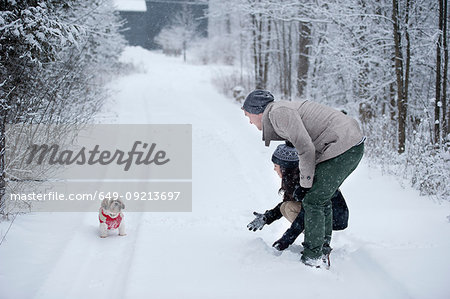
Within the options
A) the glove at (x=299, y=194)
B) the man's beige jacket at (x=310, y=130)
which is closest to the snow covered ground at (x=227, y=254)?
the glove at (x=299, y=194)

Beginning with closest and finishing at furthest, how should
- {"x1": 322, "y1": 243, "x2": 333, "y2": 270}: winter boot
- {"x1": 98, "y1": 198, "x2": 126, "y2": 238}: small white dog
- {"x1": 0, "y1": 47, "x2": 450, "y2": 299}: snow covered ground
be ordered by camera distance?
{"x1": 0, "y1": 47, "x2": 450, "y2": 299}: snow covered ground < {"x1": 322, "y1": 243, "x2": 333, "y2": 270}: winter boot < {"x1": 98, "y1": 198, "x2": 126, "y2": 238}: small white dog

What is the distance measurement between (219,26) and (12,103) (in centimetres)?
4725

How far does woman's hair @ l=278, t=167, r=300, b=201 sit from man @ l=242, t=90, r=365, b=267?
44cm

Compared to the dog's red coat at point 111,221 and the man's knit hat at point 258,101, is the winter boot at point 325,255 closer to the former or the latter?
the man's knit hat at point 258,101

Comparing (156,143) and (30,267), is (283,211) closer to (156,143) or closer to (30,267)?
(30,267)

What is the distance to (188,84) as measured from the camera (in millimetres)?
25078

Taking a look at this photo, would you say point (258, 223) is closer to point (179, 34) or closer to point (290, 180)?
point (290, 180)

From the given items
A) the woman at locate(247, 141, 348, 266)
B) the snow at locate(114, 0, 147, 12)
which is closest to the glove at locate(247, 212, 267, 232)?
the woman at locate(247, 141, 348, 266)

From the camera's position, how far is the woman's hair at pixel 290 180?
3.51 metres

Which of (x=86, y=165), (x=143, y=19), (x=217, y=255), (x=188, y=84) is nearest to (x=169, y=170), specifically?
(x=86, y=165)

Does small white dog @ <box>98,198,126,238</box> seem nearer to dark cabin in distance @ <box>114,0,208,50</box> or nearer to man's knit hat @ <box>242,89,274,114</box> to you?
man's knit hat @ <box>242,89,274,114</box>

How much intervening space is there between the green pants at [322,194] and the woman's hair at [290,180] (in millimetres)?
438

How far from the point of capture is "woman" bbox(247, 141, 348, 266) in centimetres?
347

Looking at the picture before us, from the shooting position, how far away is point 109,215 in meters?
4.03
